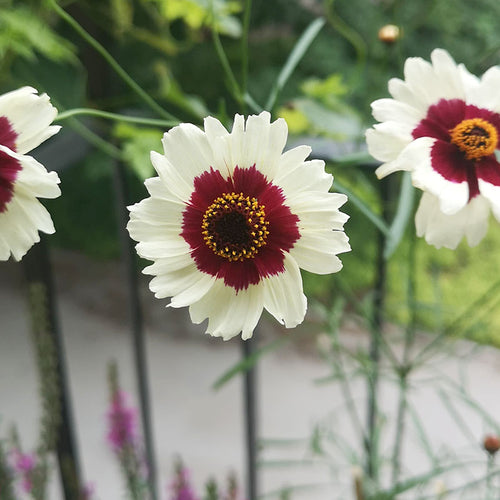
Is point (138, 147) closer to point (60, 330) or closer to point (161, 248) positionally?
point (60, 330)

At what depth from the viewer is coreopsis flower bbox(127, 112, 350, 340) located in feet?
0.87

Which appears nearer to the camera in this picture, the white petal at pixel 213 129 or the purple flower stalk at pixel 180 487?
the white petal at pixel 213 129

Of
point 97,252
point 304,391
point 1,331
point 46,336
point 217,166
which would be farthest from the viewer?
point 97,252

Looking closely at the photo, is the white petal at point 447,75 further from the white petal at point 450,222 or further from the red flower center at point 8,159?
the red flower center at point 8,159

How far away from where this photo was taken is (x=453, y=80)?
32 cm

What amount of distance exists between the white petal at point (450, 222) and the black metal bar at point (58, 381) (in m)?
0.39

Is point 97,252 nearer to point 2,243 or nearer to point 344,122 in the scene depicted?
point 344,122

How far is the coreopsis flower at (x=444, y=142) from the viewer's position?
283mm

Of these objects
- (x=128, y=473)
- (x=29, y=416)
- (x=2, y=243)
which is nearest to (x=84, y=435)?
(x=29, y=416)

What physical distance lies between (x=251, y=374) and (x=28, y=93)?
0.50 meters

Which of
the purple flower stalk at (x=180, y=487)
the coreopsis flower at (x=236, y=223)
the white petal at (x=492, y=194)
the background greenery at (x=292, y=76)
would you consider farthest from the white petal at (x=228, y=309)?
the background greenery at (x=292, y=76)

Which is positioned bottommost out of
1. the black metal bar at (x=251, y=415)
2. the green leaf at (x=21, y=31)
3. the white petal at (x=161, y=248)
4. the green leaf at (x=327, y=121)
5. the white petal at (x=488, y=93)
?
the white petal at (x=161, y=248)

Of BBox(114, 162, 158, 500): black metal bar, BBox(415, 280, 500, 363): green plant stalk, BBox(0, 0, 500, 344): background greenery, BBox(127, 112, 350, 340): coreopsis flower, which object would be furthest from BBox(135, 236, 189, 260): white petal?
BBox(0, 0, 500, 344): background greenery

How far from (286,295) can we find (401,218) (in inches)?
5.3
